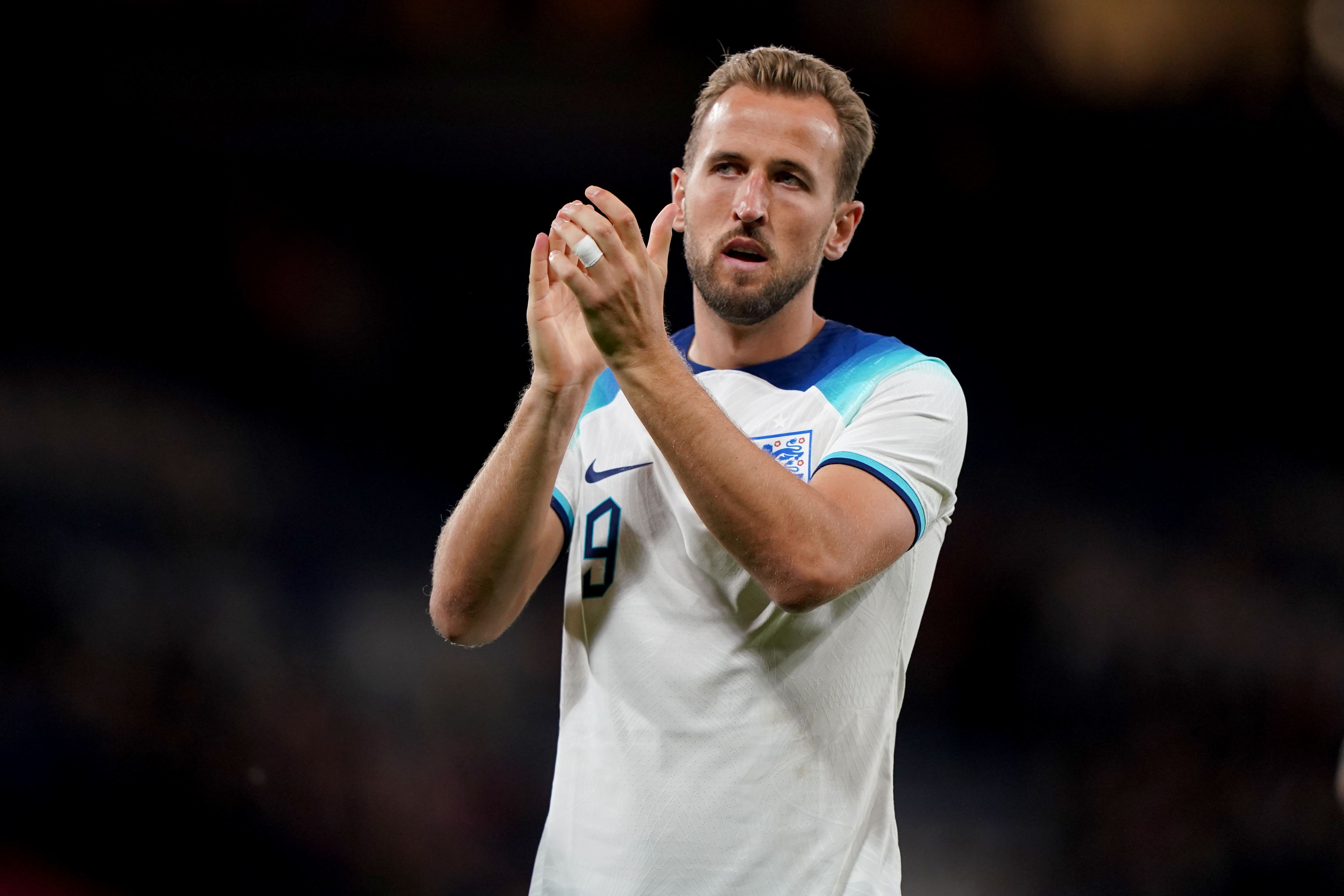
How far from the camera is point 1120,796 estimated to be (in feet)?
15.9

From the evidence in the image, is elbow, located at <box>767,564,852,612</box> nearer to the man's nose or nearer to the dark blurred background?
the man's nose

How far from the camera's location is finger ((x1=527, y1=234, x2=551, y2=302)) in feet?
6.40

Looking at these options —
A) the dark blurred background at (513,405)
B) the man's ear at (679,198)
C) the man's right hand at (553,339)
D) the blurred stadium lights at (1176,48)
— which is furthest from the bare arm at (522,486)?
the blurred stadium lights at (1176,48)

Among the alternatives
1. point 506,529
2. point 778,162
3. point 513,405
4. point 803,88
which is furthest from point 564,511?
point 513,405

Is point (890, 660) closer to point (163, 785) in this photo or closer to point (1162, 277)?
point (163, 785)

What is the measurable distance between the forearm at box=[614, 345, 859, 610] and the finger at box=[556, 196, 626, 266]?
155 millimetres

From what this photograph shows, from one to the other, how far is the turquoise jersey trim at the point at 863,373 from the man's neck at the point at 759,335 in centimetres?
14

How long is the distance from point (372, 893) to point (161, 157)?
360 centimetres

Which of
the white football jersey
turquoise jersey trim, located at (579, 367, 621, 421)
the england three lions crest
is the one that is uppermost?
turquoise jersey trim, located at (579, 367, 621, 421)

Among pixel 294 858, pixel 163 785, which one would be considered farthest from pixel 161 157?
pixel 294 858

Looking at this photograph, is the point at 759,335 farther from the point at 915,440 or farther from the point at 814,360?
the point at 915,440

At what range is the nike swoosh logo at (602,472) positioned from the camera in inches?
83.7

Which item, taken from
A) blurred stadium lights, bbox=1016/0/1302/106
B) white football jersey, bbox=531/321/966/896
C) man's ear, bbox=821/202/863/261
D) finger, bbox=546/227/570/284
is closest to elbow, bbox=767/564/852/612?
white football jersey, bbox=531/321/966/896

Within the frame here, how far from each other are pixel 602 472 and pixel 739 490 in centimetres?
63
